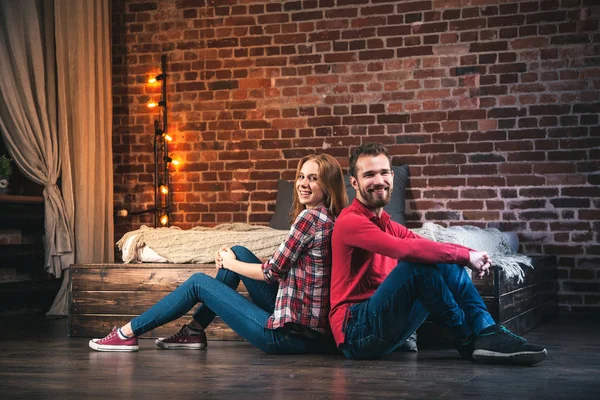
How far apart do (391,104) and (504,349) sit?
10.2ft

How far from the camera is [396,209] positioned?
18.2 feet

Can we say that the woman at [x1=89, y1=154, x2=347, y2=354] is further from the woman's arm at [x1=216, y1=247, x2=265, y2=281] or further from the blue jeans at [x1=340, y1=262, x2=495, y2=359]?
the blue jeans at [x1=340, y1=262, x2=495, y2=359]

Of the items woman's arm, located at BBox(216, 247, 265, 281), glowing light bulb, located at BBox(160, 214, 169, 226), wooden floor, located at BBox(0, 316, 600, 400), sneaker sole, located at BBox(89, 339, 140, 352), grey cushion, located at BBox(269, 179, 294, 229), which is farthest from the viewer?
glowing light bulb, located at BBox(160, 214, 169, 226)

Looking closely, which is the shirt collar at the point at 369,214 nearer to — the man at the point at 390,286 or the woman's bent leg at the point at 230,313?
the man at the point at 390,286

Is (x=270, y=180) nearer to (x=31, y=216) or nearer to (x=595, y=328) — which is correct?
(x=31, y=216)

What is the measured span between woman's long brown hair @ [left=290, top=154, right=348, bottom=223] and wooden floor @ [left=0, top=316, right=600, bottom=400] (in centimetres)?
62

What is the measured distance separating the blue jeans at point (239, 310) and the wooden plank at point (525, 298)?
3.06 ft

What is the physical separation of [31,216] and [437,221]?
9.39 ft

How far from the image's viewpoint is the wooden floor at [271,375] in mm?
2555

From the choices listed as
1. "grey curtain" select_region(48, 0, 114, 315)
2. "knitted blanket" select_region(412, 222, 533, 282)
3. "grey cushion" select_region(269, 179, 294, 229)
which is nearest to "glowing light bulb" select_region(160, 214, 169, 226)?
"grey curtain" select_region(48, 0, 114, 315)

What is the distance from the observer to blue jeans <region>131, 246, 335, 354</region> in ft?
10.9

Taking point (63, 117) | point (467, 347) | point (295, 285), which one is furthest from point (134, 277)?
point (63, 117)

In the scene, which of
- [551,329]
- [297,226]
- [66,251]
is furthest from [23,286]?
[551,329]

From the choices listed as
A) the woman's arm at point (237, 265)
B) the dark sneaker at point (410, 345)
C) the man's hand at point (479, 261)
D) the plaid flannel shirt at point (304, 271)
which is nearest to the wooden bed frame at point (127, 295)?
the woman's arm at point (237, 265)
